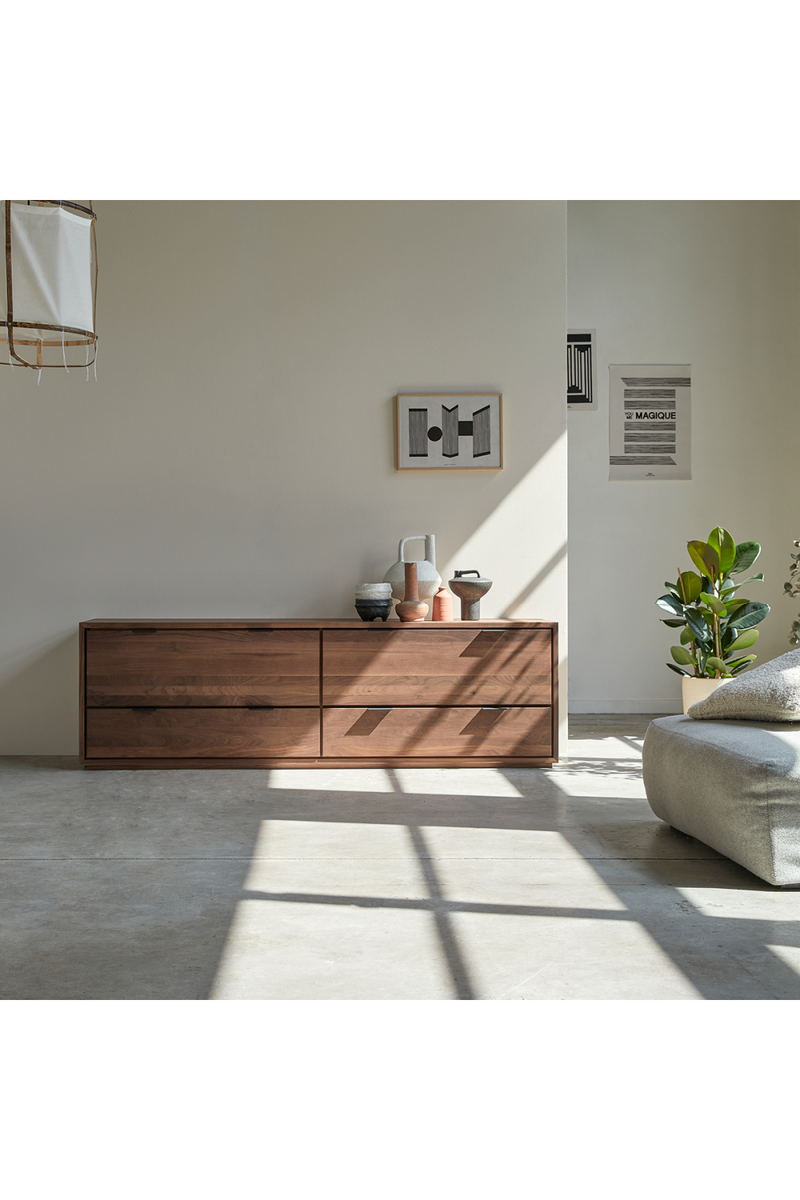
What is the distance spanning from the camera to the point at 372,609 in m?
5.38

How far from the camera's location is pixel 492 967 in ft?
8.29

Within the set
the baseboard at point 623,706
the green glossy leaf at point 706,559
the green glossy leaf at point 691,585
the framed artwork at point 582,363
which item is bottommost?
the baseboard at point 623,706

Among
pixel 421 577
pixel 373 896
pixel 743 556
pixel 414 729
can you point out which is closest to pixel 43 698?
pixel 414 729

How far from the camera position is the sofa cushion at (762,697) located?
3602 millimetres

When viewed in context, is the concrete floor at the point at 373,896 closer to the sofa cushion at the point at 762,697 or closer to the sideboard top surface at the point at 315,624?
the sofa cushion at the point at 762,697

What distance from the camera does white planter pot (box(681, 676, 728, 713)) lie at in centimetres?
545

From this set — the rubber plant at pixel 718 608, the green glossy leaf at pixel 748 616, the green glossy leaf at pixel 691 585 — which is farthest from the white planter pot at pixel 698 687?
the green glossy leaf at pixel 691 585

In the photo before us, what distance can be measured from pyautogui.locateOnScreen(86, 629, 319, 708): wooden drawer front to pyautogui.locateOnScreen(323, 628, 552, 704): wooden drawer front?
0.15 metres

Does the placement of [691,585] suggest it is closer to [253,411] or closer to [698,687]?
[698,687]

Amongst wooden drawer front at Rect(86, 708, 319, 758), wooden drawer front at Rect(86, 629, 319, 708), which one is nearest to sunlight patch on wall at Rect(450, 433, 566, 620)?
wooden drawer front at Rect(86, 629, 319, 708)

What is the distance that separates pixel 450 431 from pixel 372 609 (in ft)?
3.80

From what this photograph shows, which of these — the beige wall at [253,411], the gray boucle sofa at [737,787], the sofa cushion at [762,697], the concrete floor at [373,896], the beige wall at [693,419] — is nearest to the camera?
the concrete floor at [373,896]

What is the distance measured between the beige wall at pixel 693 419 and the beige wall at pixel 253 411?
1658mm
